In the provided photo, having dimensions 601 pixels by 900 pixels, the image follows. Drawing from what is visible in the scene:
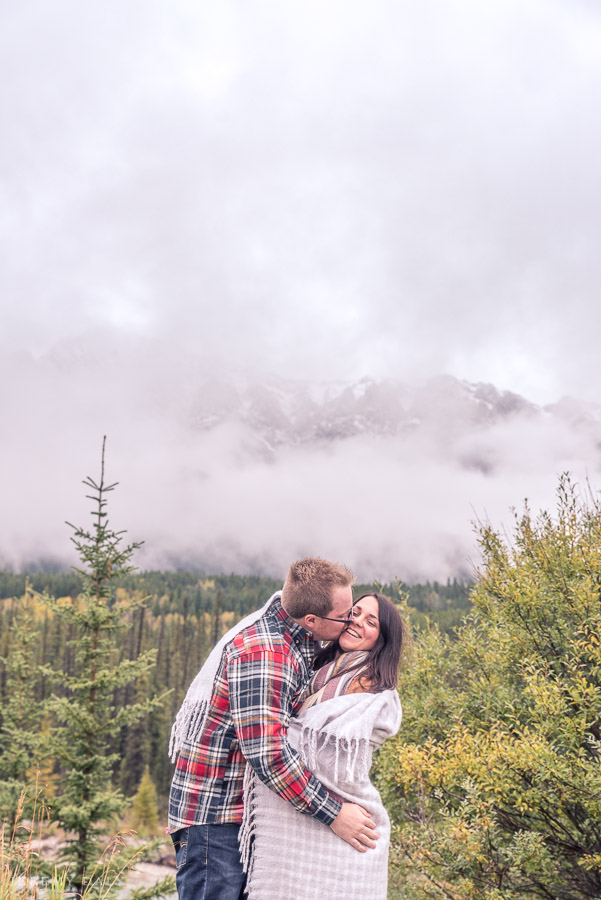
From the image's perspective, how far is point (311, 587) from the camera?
9.53 ft

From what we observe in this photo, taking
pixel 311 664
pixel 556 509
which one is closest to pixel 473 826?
pixel 556 509

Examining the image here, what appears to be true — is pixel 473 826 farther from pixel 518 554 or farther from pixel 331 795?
pixel 331 795

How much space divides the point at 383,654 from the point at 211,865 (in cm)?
121

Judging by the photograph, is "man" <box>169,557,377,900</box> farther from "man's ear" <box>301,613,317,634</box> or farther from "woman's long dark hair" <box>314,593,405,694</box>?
"woman's long dark hair" <box>314,593,405,694</box>

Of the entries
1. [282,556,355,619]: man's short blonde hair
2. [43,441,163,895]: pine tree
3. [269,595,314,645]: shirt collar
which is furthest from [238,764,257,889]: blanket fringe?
[43,441,163,895]: pine tree

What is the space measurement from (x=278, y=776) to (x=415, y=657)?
8186 millimetres

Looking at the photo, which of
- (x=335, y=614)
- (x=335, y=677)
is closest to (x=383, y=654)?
(x=335, y=677)

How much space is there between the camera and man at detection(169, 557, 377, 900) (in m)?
2.63

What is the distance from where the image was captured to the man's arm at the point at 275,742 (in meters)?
2.60

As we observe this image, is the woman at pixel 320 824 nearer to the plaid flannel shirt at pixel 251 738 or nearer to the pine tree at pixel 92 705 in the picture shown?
the plaid flannel shirt at pixel 251 738

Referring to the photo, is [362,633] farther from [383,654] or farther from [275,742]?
[275,742]

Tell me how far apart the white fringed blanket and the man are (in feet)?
0.22

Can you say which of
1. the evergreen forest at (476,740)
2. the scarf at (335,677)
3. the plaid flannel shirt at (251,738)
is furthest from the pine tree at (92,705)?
the scarf at (335,677)

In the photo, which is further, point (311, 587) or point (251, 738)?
point (311, 587)
